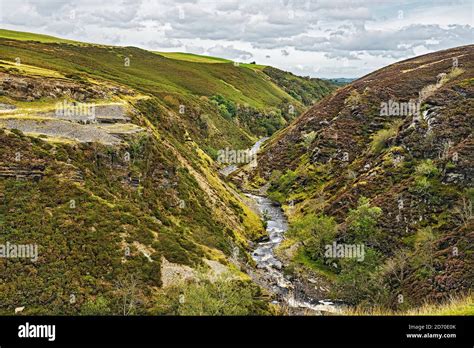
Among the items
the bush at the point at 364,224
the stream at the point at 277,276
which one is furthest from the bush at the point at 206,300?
the bush at the point at 364,224

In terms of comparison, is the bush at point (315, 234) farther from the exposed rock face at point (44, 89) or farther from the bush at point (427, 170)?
the exposed rock face at point (44, 89)

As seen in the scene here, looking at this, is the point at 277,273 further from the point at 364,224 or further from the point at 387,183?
the point at 387,183

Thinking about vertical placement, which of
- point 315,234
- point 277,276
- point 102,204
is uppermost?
point 102,204

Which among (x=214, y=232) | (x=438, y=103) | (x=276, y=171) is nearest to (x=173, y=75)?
(x=276, y=171)

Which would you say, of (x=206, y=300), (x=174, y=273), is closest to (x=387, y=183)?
(x=174, y=273)

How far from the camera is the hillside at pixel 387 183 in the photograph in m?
51.9

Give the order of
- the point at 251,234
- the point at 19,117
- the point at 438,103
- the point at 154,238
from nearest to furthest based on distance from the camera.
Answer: the point at 154,238, the point at 19,117, the point at 251,234, the point at 438,103

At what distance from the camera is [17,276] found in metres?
36.1

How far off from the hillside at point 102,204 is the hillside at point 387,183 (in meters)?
13.4

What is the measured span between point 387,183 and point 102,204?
52106 millimetres

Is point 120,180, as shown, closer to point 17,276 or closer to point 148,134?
point 148,134

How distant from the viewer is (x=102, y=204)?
4691 cm
